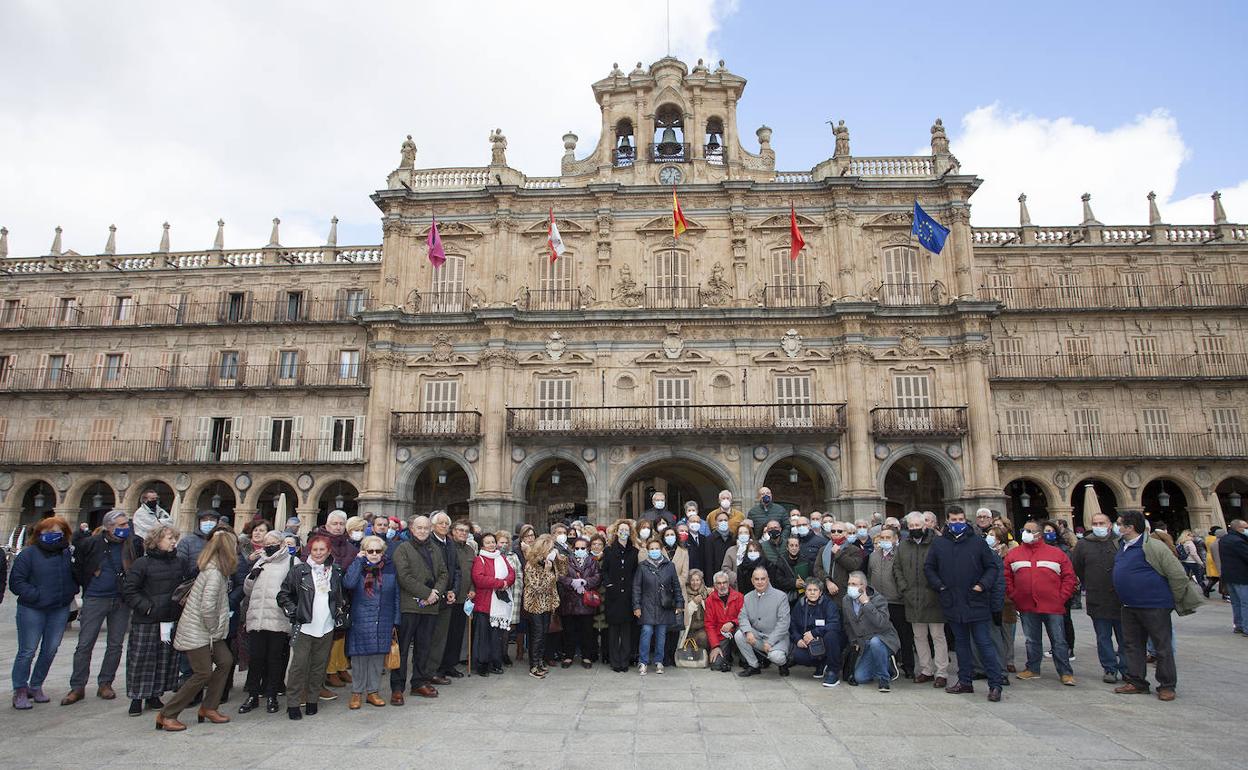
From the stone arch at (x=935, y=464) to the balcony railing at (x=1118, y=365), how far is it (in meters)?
4.83

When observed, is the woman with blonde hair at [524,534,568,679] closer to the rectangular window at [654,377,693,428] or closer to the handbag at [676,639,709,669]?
the handbag at [676,639,709,669]

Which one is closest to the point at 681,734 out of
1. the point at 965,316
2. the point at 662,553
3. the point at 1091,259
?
the point at 662,553

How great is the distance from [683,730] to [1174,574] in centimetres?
580

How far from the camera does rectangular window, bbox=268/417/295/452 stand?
1081 inches

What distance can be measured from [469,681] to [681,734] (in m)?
3.53

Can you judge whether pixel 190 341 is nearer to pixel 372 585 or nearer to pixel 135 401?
pixel 135 401

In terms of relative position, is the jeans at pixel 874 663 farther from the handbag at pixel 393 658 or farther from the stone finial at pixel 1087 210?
the stone finial at pixel 1087 210

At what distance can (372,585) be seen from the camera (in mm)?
7926

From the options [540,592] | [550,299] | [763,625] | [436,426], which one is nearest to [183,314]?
[436,426]

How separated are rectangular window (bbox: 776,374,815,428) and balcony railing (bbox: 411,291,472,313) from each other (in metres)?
11.2

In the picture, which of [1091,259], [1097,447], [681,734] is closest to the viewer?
[681,734]

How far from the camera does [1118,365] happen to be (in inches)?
1067

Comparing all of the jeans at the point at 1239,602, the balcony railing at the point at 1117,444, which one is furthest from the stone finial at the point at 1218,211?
the jeans at the point at 1239,602

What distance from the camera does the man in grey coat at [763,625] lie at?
30.7 feet
